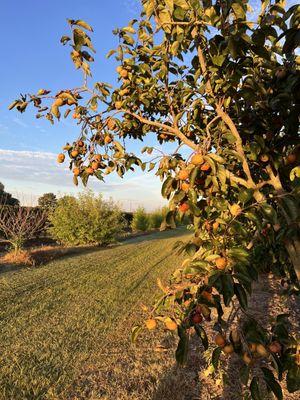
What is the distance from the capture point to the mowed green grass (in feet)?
Result: 12.4

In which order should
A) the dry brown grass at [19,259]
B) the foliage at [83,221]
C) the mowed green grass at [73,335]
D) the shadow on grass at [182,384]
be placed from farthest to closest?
the foliage at [83,221]
the dry brown grass at [19,259]
the mowed green grass at [73,335]
the shadow on grass at [182,384]

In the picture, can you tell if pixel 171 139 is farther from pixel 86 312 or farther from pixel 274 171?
pixel 86 312

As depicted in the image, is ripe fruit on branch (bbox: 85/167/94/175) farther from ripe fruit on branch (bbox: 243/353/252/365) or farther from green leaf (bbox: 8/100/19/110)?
ripe fruit on branch (bbox: 243/353/252/365)

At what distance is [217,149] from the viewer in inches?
81.1

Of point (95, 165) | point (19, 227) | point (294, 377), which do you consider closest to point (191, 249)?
point (294, 377)

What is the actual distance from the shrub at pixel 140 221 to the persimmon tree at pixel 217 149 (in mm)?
24221

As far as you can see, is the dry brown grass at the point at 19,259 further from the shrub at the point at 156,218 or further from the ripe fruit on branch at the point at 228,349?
the shrub at the point at 156,218

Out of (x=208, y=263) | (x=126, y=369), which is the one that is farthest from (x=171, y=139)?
(x=126, y=369)

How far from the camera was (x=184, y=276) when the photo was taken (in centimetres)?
167

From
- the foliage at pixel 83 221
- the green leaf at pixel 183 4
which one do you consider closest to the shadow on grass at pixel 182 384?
the green leaf at pixel 183 4

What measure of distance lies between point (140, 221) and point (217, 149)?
2509cm

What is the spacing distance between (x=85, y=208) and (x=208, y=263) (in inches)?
620

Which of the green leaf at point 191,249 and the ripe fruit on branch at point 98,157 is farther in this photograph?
the ripe fruit on branch at point 98,157

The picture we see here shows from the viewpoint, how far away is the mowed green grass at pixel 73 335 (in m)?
3.79
